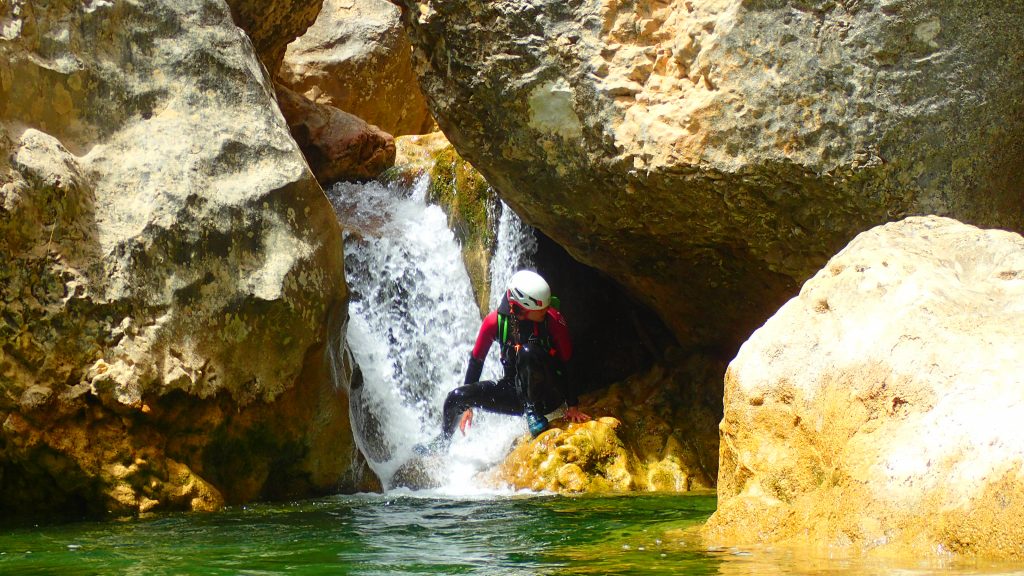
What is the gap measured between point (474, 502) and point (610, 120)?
101 inches

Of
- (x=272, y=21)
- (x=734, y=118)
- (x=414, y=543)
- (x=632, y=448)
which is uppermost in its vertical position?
(x=272, y=21)

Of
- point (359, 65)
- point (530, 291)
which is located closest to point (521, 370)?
point (530, 291)

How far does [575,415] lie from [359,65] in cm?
725

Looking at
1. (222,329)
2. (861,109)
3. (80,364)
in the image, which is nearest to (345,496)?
(222,329)

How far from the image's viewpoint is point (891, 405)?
3.29 meters

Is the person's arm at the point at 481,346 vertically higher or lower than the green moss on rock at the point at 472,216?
lower

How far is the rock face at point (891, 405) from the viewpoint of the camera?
2.94 m

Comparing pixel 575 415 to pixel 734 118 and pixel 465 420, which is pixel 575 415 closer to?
pixel 465 420

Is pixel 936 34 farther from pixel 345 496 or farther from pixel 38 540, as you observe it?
pixel 38 540

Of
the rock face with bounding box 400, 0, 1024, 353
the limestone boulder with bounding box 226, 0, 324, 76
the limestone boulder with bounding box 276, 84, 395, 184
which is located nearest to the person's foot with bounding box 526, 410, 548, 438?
the rock face with bounding box 400, 0, 1024, 353

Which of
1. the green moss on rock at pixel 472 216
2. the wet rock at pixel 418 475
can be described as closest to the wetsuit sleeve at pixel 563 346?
the wet rock at pixel 418 475

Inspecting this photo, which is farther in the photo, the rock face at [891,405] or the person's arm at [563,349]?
the person's arm at [563,349]

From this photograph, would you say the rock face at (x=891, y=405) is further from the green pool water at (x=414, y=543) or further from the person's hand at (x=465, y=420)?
the person's hand at (x=465, y=420)

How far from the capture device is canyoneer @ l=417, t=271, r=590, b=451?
8.44 meters
